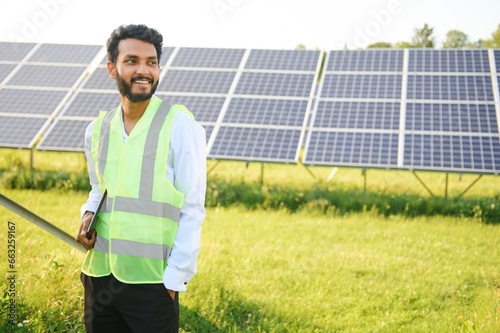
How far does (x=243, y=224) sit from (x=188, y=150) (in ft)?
18.5

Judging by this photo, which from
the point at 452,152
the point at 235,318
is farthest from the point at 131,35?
the point at 452,152

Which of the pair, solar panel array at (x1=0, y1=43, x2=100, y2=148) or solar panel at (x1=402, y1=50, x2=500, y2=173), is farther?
solar panel array at (x1=0, y1=43, x2=100, y2=148)

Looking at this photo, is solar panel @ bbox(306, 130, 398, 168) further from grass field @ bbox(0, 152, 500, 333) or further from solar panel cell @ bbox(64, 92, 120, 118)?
solar panel cell @ bbox(64, 92, 120, 118)

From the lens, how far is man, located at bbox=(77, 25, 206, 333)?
8.50 feet

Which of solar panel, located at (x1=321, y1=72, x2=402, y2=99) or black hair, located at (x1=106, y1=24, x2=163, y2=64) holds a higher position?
black hair, located at (x1=106, y1=24, x2=163, y2=64)

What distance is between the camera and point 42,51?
1483 cm

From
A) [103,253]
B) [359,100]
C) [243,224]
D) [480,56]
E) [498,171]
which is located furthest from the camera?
[480,56]

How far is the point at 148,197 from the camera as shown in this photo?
263cm

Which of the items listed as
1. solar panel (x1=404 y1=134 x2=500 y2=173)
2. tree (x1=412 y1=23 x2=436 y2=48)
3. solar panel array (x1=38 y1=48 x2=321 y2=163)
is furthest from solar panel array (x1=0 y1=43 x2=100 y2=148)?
tree (x1=412 y1=23 x2=436 y2=48)

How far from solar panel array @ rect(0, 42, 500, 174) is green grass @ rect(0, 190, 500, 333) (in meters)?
1.77

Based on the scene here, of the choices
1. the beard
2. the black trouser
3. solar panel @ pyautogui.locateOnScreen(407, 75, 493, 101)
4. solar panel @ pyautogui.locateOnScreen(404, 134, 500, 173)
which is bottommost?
solar panel @ pyautogui.locateOnScreen(404, 134, 500, 173)

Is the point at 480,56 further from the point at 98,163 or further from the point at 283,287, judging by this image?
the point at 98,163

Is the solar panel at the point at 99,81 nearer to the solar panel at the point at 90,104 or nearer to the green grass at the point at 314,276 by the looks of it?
the solar panel at the point at 90,104

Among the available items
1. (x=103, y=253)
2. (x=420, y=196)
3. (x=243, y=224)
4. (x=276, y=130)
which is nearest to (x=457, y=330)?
(x=103, y=253)
